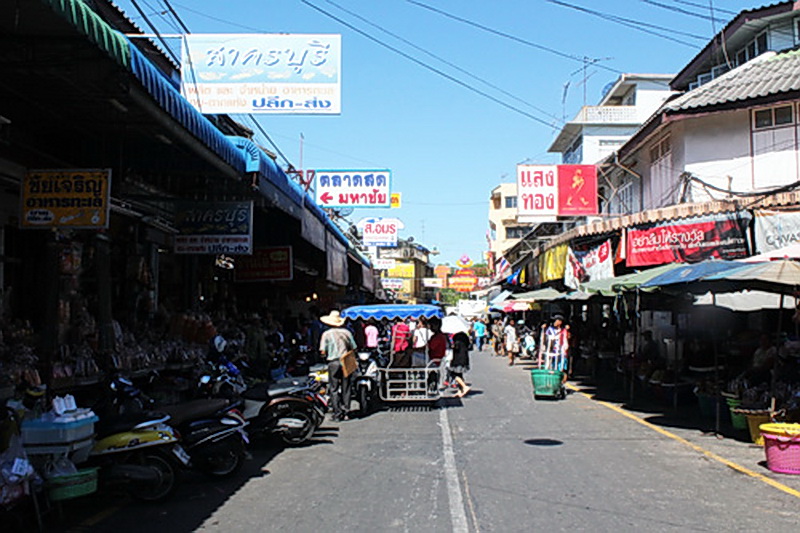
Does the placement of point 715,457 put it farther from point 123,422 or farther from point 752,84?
point 752,84

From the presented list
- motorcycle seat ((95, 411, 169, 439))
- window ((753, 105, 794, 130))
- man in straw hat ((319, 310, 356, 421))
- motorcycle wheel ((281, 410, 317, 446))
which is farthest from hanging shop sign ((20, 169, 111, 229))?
window ((753, 105, 794, 130))

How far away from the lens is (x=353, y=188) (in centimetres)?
2595

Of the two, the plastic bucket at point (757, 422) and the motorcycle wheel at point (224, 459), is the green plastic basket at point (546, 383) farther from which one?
the motorcycle wheel at point (224, 459)

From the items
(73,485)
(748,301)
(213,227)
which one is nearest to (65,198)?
(73,485)

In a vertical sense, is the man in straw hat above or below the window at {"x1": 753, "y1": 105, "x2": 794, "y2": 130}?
below

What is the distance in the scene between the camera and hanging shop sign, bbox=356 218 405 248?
1412 inches

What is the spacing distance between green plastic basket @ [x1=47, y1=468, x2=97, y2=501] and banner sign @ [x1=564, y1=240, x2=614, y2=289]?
14.9 metres

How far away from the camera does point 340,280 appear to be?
2020 cm

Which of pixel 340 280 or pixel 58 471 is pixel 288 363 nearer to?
pixel 340 280

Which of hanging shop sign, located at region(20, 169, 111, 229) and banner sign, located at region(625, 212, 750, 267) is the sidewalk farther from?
hanging shop sign, located at region(20, 169, 111, 229)

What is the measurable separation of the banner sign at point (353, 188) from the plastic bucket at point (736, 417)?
634 inches

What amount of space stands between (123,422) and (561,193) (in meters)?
16.6

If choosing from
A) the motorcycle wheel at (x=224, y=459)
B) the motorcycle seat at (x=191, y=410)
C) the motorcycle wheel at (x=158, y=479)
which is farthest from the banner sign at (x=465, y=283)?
the motorcycle wheel at (x=158, y=479)

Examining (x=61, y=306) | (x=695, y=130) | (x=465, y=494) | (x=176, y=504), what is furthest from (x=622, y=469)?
(x=695, y=130)
